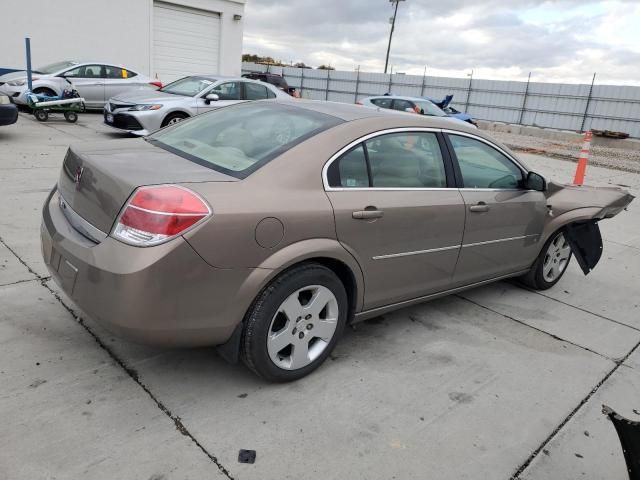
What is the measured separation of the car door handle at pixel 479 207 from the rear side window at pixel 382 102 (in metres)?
12.7

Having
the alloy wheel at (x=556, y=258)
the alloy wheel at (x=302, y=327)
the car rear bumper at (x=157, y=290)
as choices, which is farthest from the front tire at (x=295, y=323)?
the alloy wheel at (x=556, y=258)

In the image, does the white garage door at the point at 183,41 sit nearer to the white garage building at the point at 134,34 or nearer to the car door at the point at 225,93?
the white garage building at the point at 134,34

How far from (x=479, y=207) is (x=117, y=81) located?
13.3 meters

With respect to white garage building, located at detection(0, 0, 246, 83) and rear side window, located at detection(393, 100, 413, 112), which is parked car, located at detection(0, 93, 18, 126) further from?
rear side window, located at detection(393, 100, 413, 112)

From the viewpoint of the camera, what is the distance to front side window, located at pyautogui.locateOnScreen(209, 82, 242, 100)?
36.8 ft

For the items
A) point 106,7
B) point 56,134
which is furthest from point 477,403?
point 106,7

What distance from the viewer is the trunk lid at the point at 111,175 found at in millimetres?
2570

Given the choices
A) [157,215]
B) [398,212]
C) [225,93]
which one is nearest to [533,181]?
[398,212]

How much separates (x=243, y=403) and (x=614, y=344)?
2.87 m

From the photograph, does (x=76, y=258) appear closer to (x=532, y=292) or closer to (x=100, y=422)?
(x=100, y=422)

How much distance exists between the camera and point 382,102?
16312 millimetres

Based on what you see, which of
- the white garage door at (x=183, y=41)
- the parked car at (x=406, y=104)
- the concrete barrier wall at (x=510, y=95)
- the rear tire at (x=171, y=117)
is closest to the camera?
the rear tire at (x=171, y=117)

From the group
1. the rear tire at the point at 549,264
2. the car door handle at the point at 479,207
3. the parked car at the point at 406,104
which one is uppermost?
the parked car at the point at 406,104

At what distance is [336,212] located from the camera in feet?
9.53
